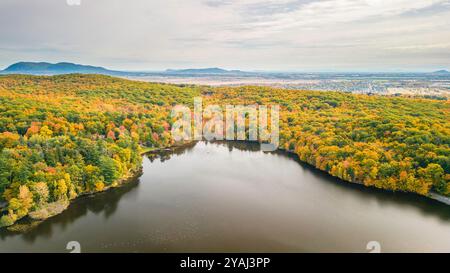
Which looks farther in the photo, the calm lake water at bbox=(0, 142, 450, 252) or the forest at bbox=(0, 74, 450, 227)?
the forest at bbox=(0, 74, 450, 227)

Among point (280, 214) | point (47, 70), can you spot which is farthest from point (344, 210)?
point (47, 70)

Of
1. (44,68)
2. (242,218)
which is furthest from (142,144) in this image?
(44,68)

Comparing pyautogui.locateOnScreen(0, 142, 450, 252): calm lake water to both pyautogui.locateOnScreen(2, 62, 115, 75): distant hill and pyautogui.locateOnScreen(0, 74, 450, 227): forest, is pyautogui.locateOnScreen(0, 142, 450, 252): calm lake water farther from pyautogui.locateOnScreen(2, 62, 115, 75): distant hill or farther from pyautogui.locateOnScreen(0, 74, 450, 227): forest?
pyautogui.locateOnScreen(2, 62, 115, 75): distant hill

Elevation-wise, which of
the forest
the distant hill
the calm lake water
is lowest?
the calm lake water

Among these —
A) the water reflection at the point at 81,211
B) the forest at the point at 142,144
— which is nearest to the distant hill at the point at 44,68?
the forest at the point at 142,144

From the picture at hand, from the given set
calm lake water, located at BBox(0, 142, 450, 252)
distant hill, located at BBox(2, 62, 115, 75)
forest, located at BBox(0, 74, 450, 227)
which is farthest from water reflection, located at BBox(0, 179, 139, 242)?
distant hill, located at BBox(2, 62, 115, 75)

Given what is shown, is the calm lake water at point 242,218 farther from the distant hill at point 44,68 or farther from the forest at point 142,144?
the distant hill at point 44,68
